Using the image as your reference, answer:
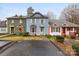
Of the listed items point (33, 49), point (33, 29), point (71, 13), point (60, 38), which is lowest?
point (33, 49)

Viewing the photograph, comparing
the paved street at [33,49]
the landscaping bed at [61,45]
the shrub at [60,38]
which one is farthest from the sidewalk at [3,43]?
the shrub at [60,38]

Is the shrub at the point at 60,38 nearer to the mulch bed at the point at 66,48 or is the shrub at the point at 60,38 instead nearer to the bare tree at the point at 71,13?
the mulch bed at the point at 66,48

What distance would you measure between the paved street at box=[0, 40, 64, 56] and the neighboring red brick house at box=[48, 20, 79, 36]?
226 millimetres

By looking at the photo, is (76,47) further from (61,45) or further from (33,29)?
(33,29)

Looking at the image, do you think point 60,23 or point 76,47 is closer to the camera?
point 76,47

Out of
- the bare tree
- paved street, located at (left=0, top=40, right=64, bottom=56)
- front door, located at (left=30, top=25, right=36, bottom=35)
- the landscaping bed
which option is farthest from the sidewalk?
the bare tree

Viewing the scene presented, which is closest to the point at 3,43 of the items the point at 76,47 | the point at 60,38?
the point at 60,38

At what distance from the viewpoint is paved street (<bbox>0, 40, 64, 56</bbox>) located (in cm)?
787

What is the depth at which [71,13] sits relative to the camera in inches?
314

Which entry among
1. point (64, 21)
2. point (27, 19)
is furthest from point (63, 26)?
point (27, 19)

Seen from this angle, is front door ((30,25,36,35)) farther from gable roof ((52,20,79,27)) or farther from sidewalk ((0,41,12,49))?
sidewalk ((0,41,12,49))

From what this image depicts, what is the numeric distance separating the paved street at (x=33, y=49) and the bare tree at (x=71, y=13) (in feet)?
1.65

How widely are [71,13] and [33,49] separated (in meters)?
0.85

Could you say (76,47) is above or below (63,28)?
below
